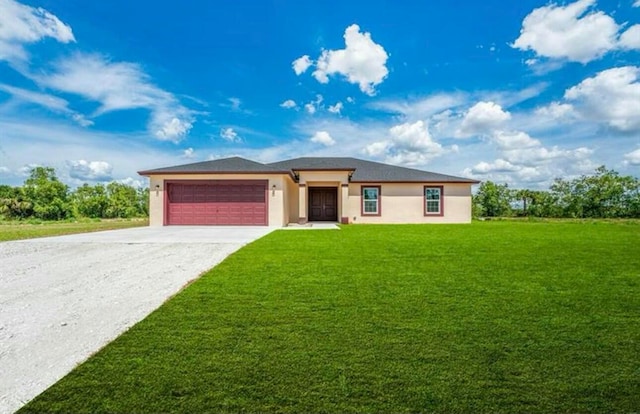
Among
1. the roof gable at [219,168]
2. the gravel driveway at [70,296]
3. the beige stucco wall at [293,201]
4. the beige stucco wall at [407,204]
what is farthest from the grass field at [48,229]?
the beige stucco wall at [407,204]

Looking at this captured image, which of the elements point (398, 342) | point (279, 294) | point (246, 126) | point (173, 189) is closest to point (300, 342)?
point (398, 342)

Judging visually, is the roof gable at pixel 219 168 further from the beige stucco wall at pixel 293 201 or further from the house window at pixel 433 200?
the house window at pixel 433 200

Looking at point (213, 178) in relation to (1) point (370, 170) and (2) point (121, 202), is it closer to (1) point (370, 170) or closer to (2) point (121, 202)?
(1) point (370, 170)

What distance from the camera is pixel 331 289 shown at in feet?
15.8

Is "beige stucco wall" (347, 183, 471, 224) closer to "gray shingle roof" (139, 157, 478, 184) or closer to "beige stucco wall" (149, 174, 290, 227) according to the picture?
"gray shingle roof" (139, 157, 478, 184)

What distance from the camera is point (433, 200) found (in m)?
20.8

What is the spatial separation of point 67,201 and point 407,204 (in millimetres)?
33407

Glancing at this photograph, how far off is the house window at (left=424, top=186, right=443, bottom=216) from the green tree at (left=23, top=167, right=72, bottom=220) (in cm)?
3231

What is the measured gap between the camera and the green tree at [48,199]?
31.4 meters

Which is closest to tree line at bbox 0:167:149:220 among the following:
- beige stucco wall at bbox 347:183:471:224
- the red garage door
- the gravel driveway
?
the red garage door

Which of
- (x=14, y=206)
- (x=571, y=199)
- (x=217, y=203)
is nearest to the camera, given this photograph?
(x=217, y=203)

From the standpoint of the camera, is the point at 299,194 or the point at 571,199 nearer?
the point at 299,194

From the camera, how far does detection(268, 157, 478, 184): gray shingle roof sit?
67.2 feet

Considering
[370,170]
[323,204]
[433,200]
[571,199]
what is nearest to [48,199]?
[323,204]
